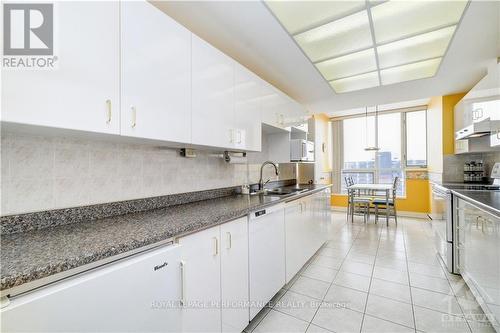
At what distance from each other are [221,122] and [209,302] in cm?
126

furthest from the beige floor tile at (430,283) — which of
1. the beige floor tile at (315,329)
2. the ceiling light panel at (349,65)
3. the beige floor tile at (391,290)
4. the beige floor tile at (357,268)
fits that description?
the ceiling light panel at (349,65)

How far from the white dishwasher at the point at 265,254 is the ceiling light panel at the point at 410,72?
2285mm

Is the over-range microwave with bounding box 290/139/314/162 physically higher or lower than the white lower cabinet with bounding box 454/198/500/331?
higher

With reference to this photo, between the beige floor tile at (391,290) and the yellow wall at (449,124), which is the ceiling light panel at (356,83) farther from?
the beige floor tile at (391,290)

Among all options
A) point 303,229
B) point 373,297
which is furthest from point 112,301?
point 373,297

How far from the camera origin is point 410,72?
2779 mm

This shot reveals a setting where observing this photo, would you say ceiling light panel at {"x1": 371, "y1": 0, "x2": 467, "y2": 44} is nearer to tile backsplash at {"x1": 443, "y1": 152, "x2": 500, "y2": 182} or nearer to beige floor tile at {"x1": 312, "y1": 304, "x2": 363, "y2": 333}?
beige floor tile at {"x1": 312, "y1": 304, "x2": 363, "y2": 333}

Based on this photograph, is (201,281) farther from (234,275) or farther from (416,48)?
(416,48)

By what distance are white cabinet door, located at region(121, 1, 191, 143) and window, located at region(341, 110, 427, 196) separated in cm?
530

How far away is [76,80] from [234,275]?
138 centimetres

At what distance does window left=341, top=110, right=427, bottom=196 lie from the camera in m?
5.36

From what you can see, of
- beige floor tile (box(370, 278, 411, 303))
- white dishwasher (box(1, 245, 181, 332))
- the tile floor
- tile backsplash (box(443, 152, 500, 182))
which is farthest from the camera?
tile backsplash (box(443, 152, 500, 182))

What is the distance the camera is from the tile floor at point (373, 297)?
5.46ft

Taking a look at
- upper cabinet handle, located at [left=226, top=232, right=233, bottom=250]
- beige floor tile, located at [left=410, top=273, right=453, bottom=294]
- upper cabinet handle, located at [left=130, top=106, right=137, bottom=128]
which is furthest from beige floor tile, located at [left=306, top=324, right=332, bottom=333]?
upper cabinet handle, located at [left=130, top=106, right=137, bottom=128]
